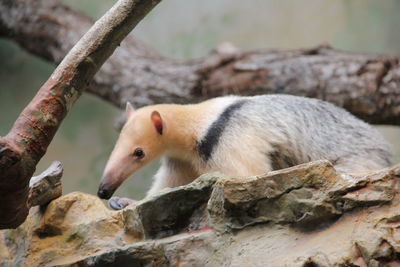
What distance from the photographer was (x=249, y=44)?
753 cm

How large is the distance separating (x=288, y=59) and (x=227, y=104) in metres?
1.96

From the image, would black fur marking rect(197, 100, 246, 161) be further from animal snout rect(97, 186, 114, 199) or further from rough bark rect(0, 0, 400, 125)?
rough bark rect(0, 0, 400, 125)

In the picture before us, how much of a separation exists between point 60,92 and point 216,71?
330 cm

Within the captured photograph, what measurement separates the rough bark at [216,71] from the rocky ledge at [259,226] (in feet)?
9.27

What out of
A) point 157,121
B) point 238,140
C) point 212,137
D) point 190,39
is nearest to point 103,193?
point 157,121

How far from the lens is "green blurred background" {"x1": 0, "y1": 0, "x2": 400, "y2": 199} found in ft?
23.6

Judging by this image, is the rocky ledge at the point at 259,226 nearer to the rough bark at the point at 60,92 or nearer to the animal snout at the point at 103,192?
the animal snout at the point at 103,192

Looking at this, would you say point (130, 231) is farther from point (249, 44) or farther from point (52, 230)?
point (249, 44)

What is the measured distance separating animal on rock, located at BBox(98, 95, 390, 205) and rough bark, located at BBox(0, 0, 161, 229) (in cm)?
88

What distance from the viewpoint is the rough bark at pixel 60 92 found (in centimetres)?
294

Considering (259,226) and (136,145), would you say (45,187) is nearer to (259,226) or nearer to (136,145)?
(136,145)

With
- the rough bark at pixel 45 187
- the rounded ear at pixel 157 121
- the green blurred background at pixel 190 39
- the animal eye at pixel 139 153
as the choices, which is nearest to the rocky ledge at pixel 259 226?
the rough bark at pixel 45 187

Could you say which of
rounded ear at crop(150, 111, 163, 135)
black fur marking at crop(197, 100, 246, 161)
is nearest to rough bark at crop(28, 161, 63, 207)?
rounded ear at crop(150, 111, 163, 135)

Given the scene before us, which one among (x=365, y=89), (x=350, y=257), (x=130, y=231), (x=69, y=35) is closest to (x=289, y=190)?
(x=350, y=257)
